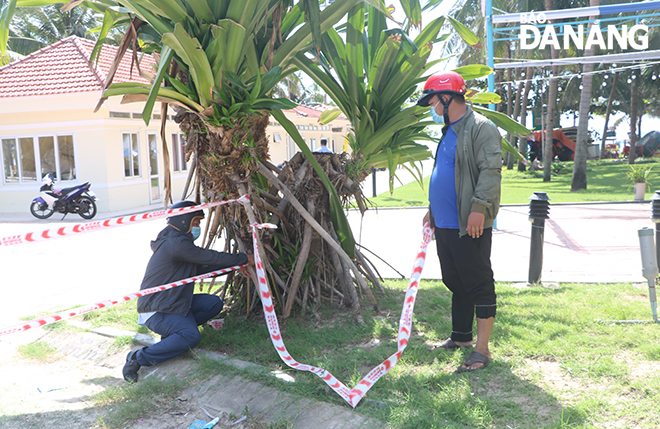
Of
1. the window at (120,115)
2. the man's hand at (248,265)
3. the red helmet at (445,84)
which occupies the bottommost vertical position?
the man's hand at (248,265)

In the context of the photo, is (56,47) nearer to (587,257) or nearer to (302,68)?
(302,68)

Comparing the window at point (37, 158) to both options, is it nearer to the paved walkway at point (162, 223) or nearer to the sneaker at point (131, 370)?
the paved walkway at point (162, 223)

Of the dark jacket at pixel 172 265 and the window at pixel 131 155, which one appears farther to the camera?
the window at pixel 131 155

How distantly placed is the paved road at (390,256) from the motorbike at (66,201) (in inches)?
67.4

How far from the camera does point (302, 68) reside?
14.2ft

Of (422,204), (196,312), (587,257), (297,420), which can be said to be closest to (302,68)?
(196,312)

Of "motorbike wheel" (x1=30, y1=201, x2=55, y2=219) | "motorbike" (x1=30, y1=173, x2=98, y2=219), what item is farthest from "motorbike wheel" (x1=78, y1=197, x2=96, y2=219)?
"motorbike wheel" (x1=30, y1=201, x2=55, y2=219)

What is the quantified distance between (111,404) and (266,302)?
1.27 metres

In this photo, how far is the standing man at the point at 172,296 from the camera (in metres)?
3.73

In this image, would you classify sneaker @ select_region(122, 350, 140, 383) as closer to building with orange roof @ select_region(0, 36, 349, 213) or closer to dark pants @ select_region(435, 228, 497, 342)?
dark pants @ select_region(435, 228, 497, 342)

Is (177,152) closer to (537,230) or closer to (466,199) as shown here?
(537,230)

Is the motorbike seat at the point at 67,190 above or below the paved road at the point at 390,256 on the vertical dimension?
above

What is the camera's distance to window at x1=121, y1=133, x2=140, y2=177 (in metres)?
16.1

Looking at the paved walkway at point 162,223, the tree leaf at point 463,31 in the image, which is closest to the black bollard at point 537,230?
the paved walkway at point 162,223
